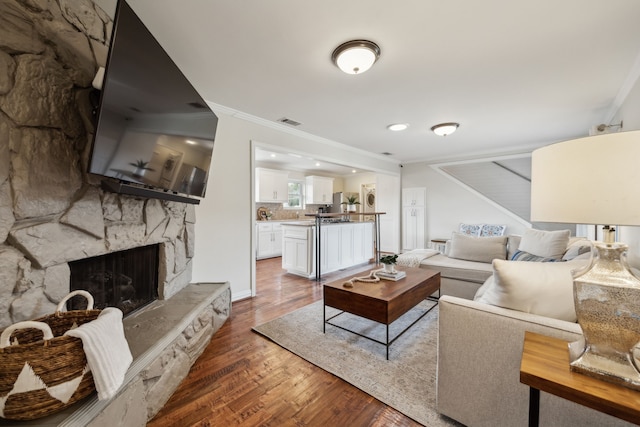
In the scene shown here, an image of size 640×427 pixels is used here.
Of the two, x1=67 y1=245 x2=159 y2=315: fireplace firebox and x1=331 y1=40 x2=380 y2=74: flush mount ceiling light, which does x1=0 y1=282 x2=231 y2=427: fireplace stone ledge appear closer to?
x1=67 y1=245 x2=159 y2=315: fireplace firebox

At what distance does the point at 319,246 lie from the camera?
409cm

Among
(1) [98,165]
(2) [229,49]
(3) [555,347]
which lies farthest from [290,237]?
(3) [555,347]

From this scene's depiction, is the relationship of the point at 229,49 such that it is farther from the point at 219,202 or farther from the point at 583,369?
the point at 583,369

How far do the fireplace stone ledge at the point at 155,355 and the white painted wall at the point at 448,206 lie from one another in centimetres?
515

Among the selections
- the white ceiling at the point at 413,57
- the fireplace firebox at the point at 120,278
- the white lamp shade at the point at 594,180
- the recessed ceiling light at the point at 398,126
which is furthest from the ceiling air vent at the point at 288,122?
the white lamp shade at the point at 594,180

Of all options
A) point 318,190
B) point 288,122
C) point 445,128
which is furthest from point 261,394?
point 318,190

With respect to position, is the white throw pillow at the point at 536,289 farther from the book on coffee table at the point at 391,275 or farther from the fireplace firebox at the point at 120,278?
the fireplace firebox at the point at 120,278

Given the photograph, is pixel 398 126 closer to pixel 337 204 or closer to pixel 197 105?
pixel 197 105

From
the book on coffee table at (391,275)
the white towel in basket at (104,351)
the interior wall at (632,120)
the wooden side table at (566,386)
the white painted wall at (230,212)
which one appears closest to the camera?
the wooden side table at (566,386)

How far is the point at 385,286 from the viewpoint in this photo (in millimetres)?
2242

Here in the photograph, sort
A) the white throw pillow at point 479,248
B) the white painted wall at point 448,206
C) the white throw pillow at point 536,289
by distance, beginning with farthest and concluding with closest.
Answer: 1. the white painted wall at point 448,206
2. the white throw pillow at point 479,248
3. the white throw pillow at point 536,289

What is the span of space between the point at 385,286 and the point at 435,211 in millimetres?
4349

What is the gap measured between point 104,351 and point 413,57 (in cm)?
257

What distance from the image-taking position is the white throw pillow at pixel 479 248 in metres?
3.29
